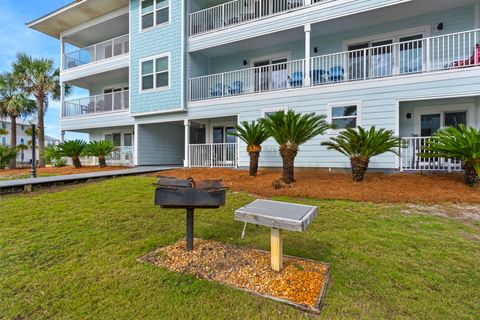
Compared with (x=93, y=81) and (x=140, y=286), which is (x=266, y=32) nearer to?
(x=140, y=286)

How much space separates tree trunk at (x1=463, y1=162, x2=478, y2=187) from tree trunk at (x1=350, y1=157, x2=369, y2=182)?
7.65ft

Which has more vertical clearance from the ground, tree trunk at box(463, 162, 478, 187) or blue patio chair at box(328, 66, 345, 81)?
blue patio chair at box(328, 66, 345, 81)

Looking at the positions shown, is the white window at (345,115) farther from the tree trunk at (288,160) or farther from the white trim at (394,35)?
the white trim at (394,35)

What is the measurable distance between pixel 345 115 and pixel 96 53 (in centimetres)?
1595

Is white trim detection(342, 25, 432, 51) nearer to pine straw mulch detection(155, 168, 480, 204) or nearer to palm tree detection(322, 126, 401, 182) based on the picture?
palm tree detection(322, 126, 401, 182)

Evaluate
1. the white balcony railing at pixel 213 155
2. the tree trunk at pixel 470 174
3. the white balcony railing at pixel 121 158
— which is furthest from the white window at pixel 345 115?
the white balcony railing at pixel 121 158

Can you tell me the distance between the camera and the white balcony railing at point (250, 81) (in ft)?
37.6

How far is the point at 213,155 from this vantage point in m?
12.6

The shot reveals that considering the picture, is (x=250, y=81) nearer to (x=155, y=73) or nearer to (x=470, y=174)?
(x=155, y=73)

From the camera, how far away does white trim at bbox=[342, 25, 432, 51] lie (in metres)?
9.87

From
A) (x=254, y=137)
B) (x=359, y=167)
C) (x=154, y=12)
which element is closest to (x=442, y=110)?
(x=359, y=167)

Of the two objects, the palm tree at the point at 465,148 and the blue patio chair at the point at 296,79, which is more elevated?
the blue patio chair at the point at 296,79

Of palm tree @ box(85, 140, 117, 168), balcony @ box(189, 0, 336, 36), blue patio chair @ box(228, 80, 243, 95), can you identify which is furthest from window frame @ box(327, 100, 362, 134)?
palm tree @ box(85, 140, 117, 168)

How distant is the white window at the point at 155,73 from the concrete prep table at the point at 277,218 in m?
11.8
